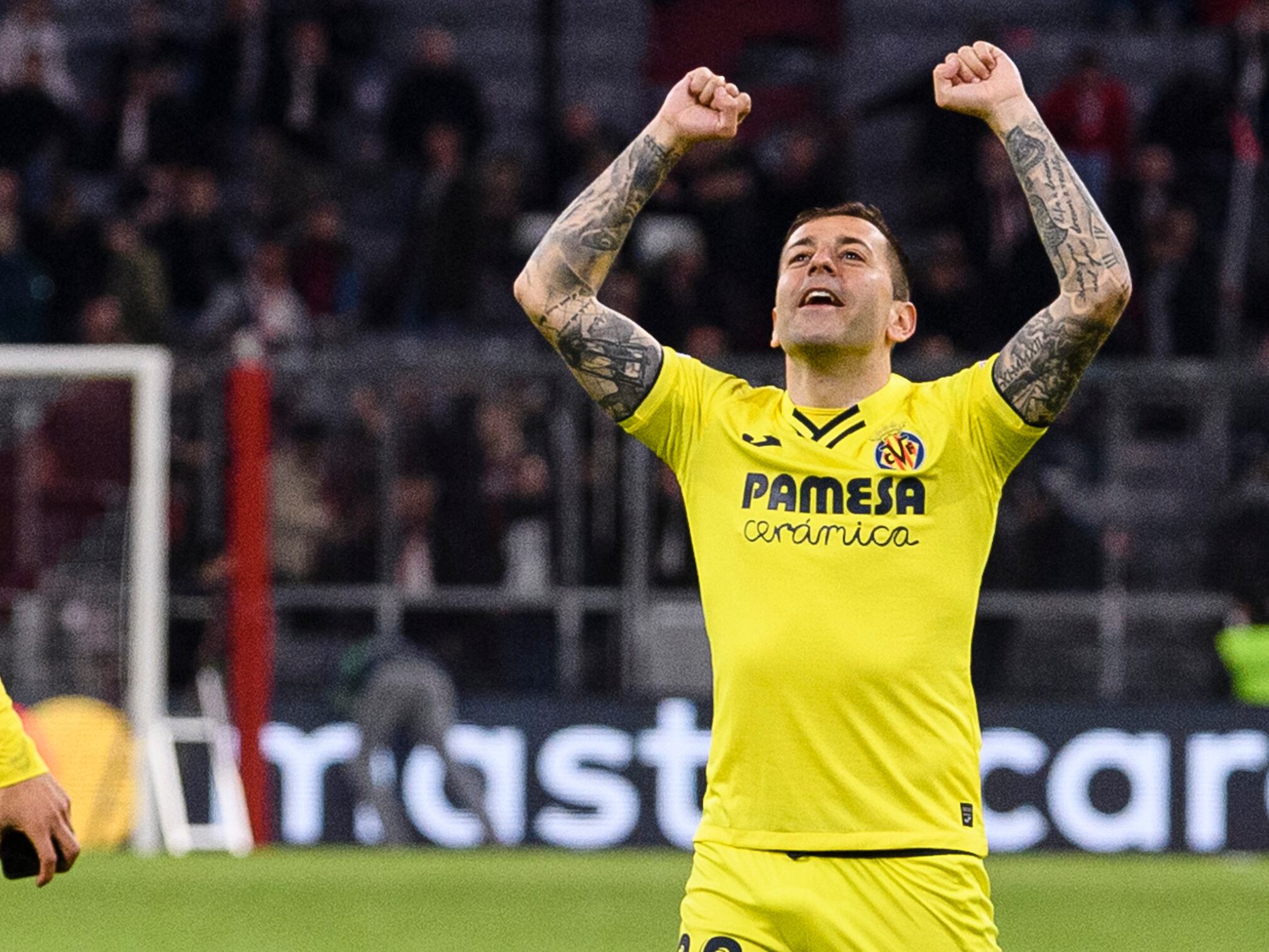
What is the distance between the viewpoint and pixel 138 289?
15.5 m

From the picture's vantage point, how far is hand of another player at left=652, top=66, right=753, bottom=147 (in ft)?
16.0

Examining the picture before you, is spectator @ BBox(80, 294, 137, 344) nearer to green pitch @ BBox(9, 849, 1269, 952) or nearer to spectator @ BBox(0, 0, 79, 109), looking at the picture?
spectator @ BBox(0, 0, 79, 109)

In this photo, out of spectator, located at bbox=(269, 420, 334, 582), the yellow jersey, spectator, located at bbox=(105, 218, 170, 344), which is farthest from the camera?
spectator, located at bbox=(105, 218, 170, 344)

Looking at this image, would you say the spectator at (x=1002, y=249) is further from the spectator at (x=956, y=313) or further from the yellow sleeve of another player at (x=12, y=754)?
the yellow sleeve of another player at (x=12, y=754)

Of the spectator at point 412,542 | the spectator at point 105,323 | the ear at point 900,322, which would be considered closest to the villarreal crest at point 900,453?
the ear at point 900,322

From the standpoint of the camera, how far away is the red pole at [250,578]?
13125 mm

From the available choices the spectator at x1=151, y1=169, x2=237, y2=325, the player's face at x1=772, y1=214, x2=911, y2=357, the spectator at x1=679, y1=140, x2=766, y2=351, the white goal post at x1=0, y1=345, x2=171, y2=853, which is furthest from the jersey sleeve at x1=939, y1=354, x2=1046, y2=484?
the spectator at x1=151, y1=169, x2=237, y2=325

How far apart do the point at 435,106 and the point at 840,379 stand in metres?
12.6

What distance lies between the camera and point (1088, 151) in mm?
16250

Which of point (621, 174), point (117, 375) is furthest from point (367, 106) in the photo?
point (621, 174)

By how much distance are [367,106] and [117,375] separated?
18.0ft

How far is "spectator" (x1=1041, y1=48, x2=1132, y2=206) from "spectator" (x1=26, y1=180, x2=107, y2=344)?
257 inches

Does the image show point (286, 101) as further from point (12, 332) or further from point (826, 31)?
point (826, 31)

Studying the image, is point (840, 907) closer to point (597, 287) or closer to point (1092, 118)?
point (597, 287)
